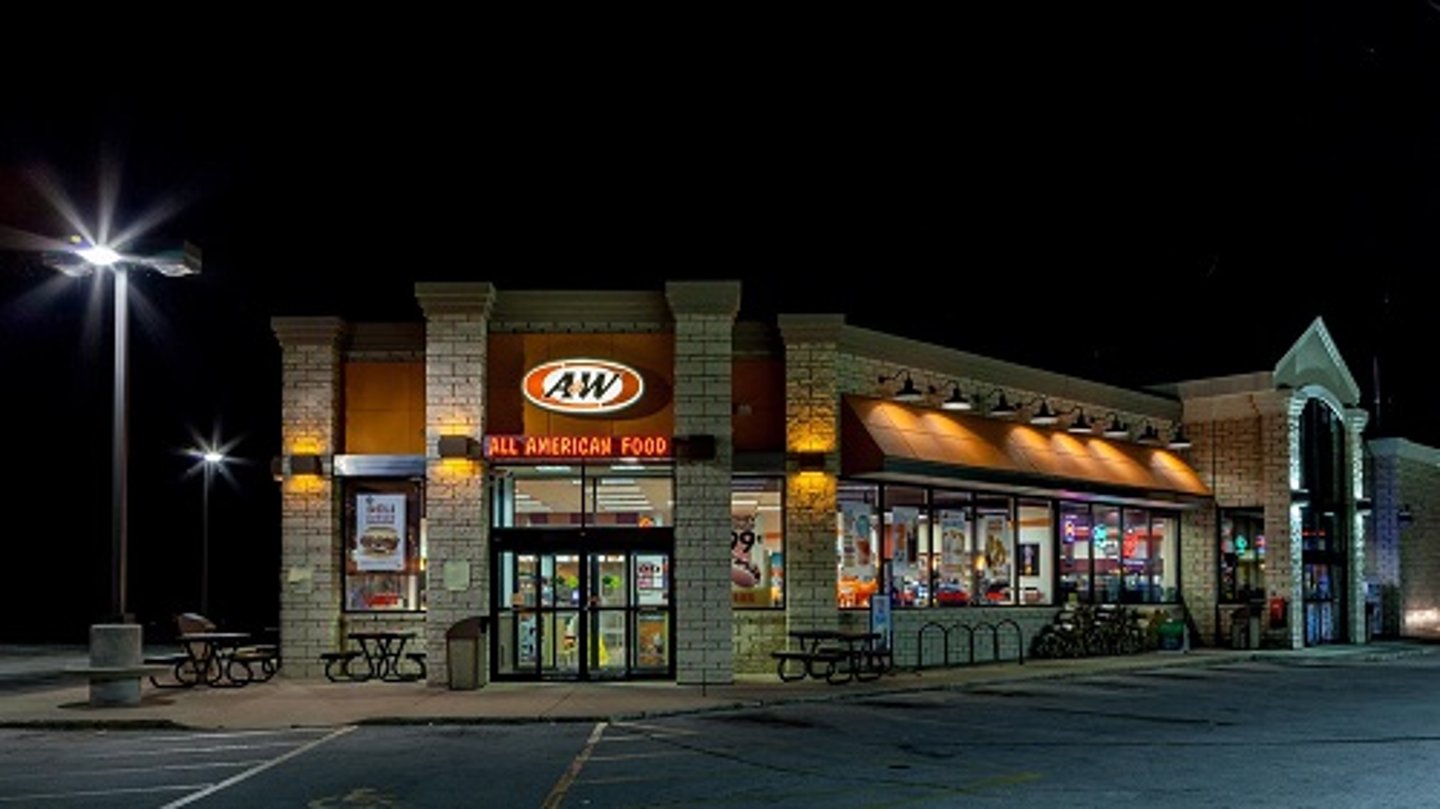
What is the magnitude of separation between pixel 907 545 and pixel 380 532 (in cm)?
963

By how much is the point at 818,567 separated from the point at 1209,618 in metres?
13.7

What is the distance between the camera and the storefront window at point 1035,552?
30531 millimetres

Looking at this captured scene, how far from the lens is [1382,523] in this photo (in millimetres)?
40875

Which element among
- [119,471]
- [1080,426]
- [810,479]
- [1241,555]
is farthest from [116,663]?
[1241,555]

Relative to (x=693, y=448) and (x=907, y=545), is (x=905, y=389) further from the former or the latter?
(x=693, y=448)

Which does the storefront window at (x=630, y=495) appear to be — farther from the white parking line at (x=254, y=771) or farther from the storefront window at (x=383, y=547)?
the white parking line at (x=254, y=771)

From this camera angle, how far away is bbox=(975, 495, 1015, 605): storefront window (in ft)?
97.0

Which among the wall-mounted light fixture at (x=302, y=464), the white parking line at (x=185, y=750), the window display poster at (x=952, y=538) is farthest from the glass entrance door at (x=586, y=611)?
the white parking line at (x=185, y=750)

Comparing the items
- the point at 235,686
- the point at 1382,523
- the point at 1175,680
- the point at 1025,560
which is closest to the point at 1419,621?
the point at 1382,523

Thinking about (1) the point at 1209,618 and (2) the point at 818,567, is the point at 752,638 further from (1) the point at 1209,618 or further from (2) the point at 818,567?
(1) the point at 1209,618

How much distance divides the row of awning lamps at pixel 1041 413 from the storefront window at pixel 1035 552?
6.01 ft

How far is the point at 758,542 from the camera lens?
25609 mm

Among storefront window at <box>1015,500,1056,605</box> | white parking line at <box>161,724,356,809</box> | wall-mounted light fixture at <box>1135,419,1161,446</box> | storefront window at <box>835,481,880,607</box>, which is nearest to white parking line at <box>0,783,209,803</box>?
white parking line at <box>161,724,356,809</box>

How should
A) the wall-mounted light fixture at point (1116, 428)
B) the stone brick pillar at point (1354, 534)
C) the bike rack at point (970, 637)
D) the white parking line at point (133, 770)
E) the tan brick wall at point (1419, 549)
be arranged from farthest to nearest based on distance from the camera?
1. the tan brick wall at point (1419, 549)
2. the stone brick pillar at point (1354, 534)
3. the wall-mounted light fixture at point (1116, 428)
4. the bike rack at point (970, 637)
5. the white parking line at point (133, 770)
